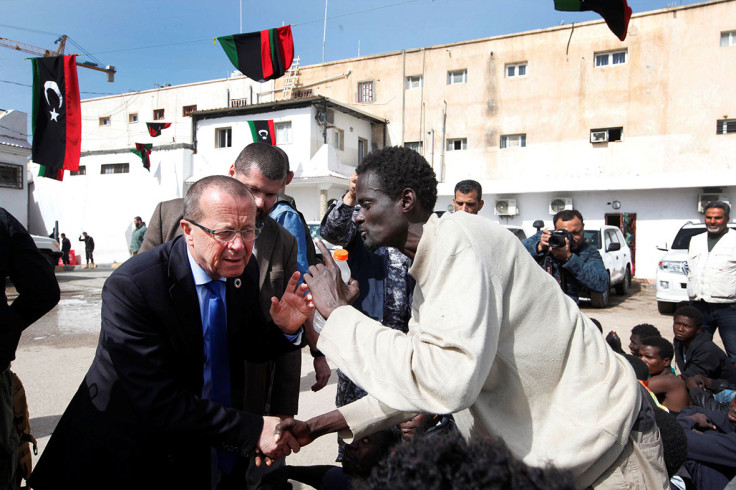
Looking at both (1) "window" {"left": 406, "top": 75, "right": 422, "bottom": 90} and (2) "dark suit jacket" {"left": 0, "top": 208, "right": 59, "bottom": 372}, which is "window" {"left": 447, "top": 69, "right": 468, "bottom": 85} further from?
(2) "dark suit jacket" {"left": 0, "top": 208, "right": 59, "bottom": 372}

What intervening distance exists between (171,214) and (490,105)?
66.8 ft

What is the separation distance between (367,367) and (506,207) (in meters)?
19.8

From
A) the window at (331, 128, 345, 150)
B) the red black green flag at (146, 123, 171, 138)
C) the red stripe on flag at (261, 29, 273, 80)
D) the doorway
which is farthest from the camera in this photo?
the red black green flag at (146, 123, 171, 138)

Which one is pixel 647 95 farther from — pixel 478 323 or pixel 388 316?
pixel 478 323

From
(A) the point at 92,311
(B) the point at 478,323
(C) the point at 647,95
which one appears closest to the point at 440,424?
(B) the point at 478,323

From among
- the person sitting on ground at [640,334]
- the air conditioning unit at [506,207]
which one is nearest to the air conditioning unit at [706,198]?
the air conditioning unit at [506,207]

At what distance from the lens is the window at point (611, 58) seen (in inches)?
749

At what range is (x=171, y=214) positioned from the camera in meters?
2.53

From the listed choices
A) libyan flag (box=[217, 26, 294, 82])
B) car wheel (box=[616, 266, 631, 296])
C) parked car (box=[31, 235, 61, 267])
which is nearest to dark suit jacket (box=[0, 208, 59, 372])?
libyan flag (box=[217, 26, 294, 82])

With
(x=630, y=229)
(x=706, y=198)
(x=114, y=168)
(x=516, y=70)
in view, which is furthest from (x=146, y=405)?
(x=114, y=168)

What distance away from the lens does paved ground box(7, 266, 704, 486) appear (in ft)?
13.1

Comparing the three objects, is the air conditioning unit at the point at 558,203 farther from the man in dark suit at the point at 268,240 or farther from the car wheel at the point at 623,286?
the man in dark suit at the point at 268,240

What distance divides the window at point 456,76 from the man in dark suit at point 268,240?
2067 centimetres

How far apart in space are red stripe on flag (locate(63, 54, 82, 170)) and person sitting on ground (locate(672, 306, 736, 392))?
1150 centimetres
